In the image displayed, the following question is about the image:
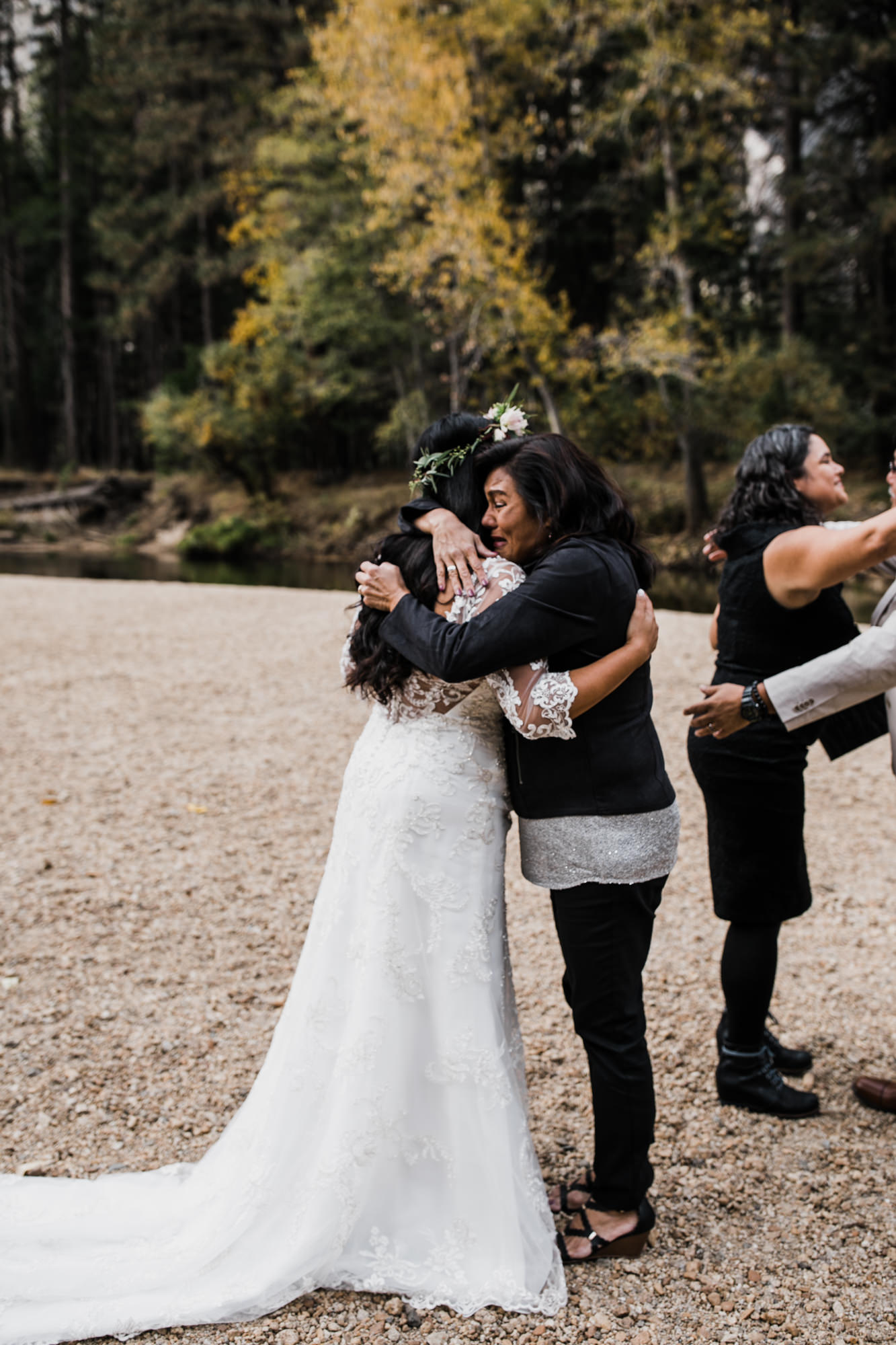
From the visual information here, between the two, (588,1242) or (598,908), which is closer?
(598,908)

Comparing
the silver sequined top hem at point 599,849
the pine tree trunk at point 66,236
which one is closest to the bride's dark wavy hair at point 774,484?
the silver sequined top hem at point 599,849

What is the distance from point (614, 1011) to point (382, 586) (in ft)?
3.53

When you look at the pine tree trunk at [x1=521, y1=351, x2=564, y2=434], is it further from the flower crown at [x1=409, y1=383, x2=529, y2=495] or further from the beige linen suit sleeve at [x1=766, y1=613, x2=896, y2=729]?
the flower crown at [x1=409, y1=383, x2=529, y2=495]

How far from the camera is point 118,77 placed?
2950 cm

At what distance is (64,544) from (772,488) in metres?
27.6

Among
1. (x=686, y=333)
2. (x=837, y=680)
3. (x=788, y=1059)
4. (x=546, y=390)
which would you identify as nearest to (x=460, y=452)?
(x=837, y=680)

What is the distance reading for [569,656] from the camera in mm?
2061

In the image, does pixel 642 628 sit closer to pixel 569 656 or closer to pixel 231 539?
pixel 569 656

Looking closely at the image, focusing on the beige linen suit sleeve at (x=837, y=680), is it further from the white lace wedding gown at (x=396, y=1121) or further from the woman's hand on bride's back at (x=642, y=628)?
the white lace wedding gown at (x=396, y=1121)

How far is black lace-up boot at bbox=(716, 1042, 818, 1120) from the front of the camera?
2.89 meters

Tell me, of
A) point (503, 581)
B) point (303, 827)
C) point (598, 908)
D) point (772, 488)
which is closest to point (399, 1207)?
point (598, 908)

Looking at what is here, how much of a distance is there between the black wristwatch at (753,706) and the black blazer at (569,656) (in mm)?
404

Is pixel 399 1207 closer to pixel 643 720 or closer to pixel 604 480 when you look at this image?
pixel 643 720

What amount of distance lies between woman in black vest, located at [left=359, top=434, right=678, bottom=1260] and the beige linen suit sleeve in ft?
1.65
